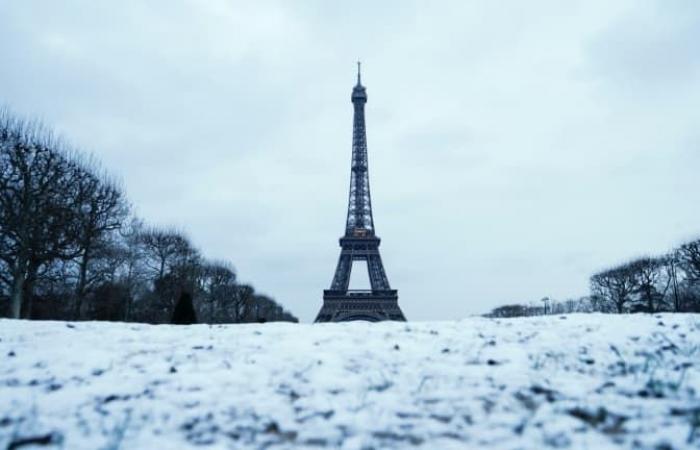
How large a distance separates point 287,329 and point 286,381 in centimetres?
285

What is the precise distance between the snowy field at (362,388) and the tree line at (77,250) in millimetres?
8162

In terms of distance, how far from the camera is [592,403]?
5.14 metres

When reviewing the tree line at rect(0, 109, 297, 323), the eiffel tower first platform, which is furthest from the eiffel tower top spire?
the tree line at rect(0, 109, 297, 323)

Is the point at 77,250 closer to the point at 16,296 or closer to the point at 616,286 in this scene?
the point at 16,296

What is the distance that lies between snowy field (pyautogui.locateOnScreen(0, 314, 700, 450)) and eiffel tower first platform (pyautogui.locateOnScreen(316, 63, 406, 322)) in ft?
165

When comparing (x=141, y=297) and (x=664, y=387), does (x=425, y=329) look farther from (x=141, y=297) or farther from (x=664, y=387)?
(x=141, y=297)

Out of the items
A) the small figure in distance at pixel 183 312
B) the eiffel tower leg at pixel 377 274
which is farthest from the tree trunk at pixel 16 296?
the eiffel tower leg at pixel 377 274

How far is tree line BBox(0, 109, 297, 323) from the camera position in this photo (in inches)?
876

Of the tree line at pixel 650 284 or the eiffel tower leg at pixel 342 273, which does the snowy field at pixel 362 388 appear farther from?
the eiffel tower leg at pixel 342 273

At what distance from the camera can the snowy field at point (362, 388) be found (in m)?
4.60

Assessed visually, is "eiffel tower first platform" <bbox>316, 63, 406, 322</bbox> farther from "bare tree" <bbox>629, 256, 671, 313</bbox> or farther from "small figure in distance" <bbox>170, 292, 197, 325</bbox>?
"small figure in distance" <bbox>170, 292, 197, 325</bbox>

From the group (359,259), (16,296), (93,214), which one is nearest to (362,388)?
(16,296)

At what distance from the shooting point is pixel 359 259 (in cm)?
6594

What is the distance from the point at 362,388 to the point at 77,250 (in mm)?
25073
